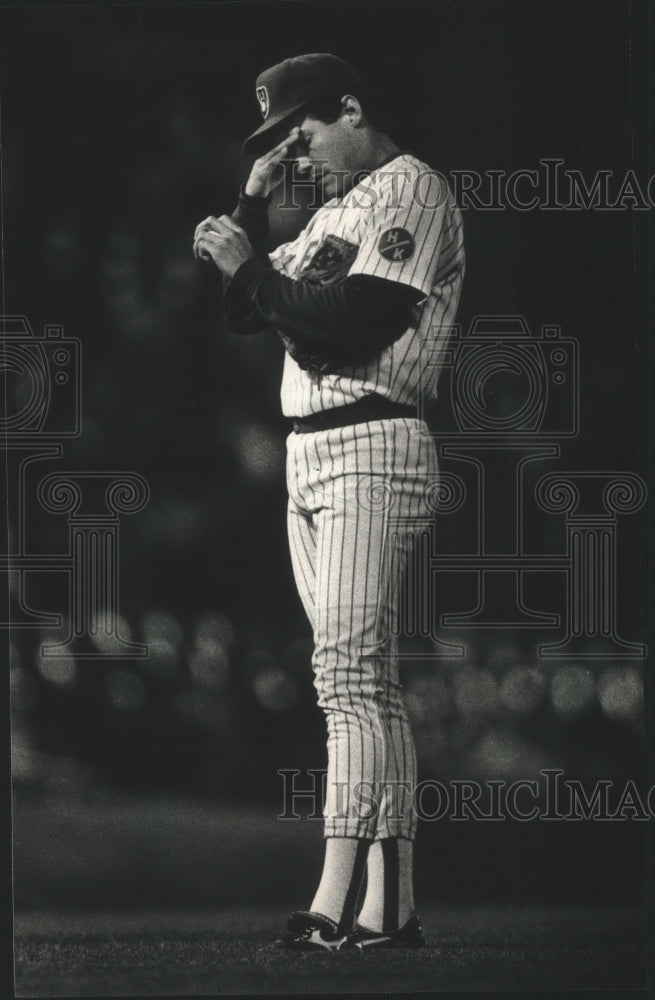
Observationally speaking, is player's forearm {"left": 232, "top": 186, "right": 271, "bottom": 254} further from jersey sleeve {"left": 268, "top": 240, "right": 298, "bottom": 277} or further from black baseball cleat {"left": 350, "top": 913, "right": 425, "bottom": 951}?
black baseball cleat {"left": 350, "top": 913, "right": 425, "bottom": 951}

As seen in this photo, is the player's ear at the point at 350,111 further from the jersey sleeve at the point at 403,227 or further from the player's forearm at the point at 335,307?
the player's forearm at the point at 335,307

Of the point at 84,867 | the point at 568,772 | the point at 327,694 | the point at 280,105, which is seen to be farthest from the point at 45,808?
the point at 280,105

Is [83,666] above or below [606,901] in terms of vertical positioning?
above

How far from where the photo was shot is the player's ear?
3777mm

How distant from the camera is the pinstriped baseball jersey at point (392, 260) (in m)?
3.63

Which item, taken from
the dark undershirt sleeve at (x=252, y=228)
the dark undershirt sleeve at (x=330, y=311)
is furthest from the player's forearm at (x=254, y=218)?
the dark undershirt sleeve at (x=330, y=311)

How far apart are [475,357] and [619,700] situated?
3.54 feet

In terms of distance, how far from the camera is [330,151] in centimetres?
379

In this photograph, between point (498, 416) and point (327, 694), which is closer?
point (327, 694)

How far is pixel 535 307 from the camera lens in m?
3.84

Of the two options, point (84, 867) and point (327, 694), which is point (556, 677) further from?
point (84, 867)

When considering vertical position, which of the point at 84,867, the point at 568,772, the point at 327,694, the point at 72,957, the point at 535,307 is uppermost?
the point at 535,307

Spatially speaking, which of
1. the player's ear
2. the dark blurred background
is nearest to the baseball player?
the player's ear

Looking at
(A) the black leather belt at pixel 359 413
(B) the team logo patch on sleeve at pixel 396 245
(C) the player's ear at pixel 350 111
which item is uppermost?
(C) the player's ear at pixel 350 111
